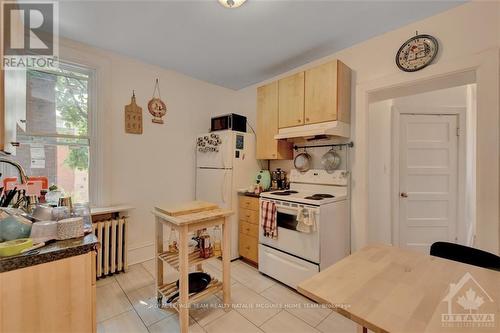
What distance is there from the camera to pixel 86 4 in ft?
6.06

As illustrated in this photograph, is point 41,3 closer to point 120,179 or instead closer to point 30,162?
point 30,162

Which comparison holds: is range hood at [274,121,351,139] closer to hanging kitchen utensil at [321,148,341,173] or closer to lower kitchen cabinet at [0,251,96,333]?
hanging kitchen utensil at [321,148,341,173]

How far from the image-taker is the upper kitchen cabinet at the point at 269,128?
9.62ft

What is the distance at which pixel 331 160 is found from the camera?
2.65 meters

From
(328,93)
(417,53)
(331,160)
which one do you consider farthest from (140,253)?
(417,53)

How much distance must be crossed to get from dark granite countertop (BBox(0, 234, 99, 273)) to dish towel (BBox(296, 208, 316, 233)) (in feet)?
5.46

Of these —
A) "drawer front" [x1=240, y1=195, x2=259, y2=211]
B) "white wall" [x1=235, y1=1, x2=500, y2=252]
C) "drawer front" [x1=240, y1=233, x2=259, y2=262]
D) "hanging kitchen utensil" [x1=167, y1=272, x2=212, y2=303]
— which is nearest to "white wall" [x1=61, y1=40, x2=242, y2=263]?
"drawer front" [x1=240, y1=195, x2=259, y2=211]

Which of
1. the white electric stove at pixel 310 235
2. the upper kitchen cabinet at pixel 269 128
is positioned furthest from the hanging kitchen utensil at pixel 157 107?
the white electric stove at pixel 310 235

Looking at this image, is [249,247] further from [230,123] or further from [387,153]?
[387,153]

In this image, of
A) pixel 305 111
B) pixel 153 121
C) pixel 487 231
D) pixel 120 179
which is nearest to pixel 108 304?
pixel 120 179

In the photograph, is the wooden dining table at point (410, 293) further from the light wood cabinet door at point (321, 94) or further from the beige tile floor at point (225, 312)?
the light wood cabinet door at point (321, 94)

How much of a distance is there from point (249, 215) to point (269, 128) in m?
1.21

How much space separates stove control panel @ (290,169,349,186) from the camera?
2529 mm

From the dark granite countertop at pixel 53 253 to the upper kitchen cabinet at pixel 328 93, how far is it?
7.50 ft
